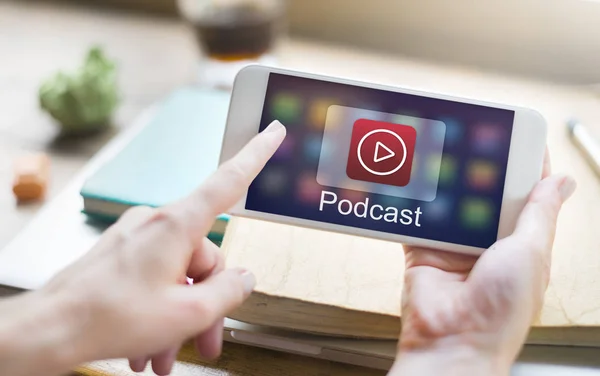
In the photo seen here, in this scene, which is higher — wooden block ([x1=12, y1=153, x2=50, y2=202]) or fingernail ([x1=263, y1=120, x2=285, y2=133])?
fingernail ([x1=263, y1=120, x2=285, y2=133])

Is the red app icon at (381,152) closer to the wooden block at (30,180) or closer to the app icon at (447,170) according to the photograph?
the app icon at (447,170)

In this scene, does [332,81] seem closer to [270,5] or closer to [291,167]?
[291,167]

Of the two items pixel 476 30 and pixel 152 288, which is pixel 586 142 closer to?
pixel 476 30

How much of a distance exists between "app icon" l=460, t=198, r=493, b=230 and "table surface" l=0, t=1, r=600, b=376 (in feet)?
0.61

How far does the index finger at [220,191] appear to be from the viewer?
1.11ft

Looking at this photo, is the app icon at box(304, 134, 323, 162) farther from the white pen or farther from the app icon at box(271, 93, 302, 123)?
the white pen

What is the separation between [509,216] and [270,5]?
1.54ft

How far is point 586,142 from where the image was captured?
590 millimetres

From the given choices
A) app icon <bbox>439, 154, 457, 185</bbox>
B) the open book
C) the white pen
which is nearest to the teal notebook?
the open book

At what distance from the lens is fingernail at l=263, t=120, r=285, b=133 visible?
0.43 metres

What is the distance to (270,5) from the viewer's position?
30.4 inches

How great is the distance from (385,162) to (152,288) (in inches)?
7.7

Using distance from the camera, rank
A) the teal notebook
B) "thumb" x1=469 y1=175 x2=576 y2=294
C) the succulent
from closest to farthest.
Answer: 1. "thumb" x1=469 y1=175 x2=576 y2=294
2. the teal notebook
3. the succulent

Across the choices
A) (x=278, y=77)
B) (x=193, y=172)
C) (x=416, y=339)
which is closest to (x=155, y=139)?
(x=193, y=172)
